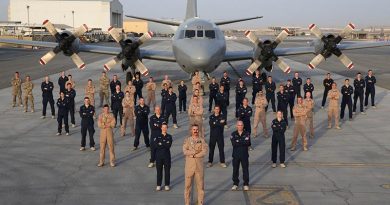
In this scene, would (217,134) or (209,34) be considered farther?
(209,34)

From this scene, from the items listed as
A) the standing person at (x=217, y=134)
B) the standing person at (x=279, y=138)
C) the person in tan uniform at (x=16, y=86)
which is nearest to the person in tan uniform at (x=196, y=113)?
the standing person at (x=217, y=134)

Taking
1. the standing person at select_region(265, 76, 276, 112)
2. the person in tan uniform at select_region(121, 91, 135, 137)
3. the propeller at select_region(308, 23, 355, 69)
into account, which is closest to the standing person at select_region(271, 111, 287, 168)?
the person in tan uniform at select_region(121, 91, 135, 137)

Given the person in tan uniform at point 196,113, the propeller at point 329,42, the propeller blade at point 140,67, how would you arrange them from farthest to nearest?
1. the propeller blade at point 140,67
2. the propeller at point 329,42
3. the person in tan uniform at point 196,113

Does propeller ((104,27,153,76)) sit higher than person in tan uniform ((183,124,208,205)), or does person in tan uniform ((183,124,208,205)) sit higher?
propeller ((104,27,153,76))

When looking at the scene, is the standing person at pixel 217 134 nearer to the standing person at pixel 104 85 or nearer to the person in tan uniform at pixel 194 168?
the person in tan uniform at pixel 194 168

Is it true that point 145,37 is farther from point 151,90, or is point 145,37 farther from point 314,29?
point 314,29

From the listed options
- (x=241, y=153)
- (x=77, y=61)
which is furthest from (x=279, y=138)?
(x=77, y=61)

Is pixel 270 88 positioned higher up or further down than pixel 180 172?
higher up

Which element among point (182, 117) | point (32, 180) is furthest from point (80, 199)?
point (182, 117)

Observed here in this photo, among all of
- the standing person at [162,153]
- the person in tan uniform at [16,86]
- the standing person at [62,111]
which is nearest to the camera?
the standing person at [162,153]

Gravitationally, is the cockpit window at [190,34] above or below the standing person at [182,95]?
above

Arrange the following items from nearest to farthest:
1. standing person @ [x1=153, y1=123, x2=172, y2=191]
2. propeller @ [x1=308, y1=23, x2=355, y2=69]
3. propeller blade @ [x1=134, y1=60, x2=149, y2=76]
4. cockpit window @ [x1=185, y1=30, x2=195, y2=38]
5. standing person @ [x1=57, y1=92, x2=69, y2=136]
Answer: standing person @ [x1=153, y1=123, x2=172, y2=191] → standing person @ [x1=57, y1=92, x2=69, y2=136] → cockpit window @ [x1=185, y1=30, x2=195, y2=38] → propeller @ [x1=308, y1=23, x2=355, y2=69] → propeller blade @ [x1=134, y1=60, x2=149, y2=76]

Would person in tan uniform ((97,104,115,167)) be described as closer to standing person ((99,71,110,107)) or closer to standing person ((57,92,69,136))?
standing person ((57,92,69,136))

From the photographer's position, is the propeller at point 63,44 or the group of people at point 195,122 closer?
the group of people at point 195,122
